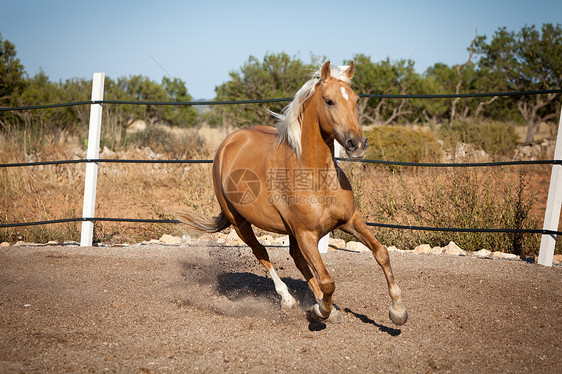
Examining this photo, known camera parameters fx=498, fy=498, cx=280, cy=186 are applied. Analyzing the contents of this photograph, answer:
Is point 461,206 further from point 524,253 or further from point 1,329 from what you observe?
point 1,329

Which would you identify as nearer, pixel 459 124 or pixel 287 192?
pixel 287 192

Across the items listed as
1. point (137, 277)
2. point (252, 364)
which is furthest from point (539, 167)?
point (252, 364)

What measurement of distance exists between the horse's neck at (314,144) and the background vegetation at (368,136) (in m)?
0.68

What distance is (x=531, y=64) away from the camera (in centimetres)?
2466

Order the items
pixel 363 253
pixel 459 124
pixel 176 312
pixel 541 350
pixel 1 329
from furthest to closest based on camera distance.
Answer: pixel 459 124 → pixel 363 253 → pixel 176 312 → pixel 1 329 → pixel 541 350

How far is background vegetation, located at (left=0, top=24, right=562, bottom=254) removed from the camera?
6.79 metres

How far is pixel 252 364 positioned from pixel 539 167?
1303 cm

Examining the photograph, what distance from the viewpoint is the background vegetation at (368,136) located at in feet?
22.3

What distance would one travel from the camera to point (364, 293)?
4.63 metres

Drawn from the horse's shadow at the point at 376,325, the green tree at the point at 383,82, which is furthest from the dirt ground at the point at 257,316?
the green tree at the point at 383,82

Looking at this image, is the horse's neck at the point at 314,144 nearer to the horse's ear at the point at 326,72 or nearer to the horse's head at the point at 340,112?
the horse's head at the point at 340,112

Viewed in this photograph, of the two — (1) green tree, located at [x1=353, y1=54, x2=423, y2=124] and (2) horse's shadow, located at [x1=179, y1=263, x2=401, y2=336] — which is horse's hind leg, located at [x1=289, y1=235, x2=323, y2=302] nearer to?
(2) horse's shadow, located at [x1=179, y1=263, x2=401, y2=336]

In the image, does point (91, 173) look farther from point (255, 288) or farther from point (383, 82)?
point (383, 82)

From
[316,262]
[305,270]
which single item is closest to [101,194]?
[305,270]
